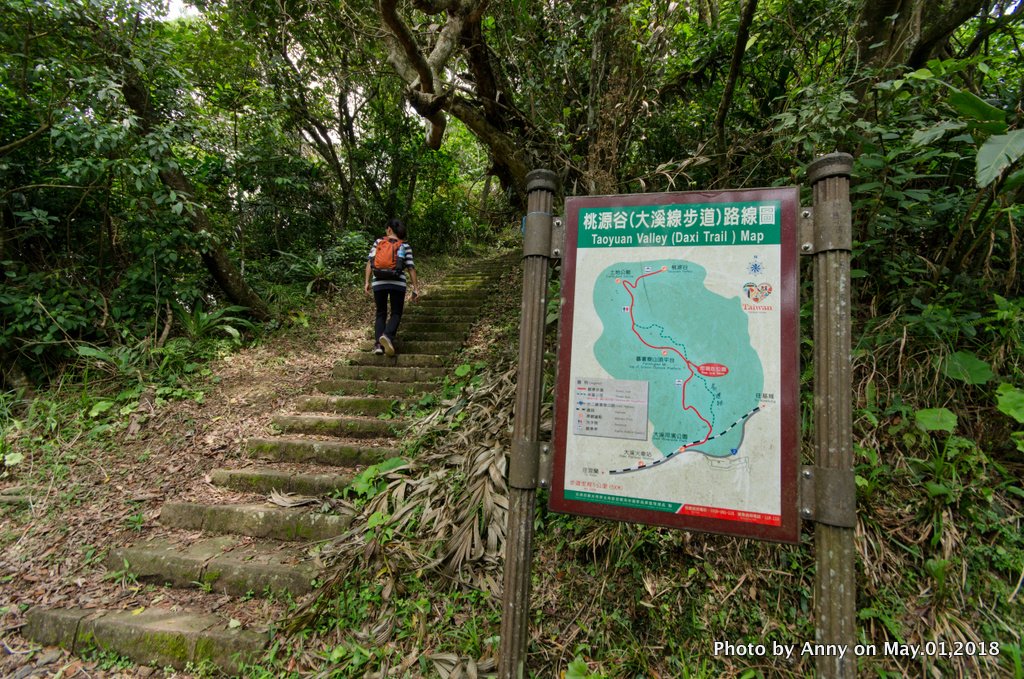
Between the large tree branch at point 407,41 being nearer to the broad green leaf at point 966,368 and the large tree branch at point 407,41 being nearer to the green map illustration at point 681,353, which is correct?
the green map illustration at point 681,353

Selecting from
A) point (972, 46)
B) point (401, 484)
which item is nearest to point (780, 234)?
point (401, 484)

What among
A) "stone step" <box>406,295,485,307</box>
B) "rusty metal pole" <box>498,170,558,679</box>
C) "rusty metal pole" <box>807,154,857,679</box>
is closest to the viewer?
"rusty metal pole" <box>807,154,857,679</box>

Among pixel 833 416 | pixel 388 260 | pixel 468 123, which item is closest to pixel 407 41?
pixel 468 123

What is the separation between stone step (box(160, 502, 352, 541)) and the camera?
123 inches

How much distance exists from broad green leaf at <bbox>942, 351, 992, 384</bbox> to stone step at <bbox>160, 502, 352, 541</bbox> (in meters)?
3.85

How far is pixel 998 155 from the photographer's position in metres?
1.68

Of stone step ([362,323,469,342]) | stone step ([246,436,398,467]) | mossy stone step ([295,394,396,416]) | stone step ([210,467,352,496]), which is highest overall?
stone step ([362,323,469,342])

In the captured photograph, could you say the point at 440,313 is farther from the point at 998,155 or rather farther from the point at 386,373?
the point at 998,155

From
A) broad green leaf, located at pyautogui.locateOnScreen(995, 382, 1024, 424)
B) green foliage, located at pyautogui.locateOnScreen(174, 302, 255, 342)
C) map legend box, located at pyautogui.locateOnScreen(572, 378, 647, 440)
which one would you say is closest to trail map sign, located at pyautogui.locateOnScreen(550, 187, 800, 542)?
map legend box, located at pyautogui.locateOnScreen(572, 378, 647, 440)

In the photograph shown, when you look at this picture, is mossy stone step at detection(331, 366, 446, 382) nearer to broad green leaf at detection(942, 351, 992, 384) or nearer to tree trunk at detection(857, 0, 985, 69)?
broad green leaf at detection(942, 351, 992, 384)

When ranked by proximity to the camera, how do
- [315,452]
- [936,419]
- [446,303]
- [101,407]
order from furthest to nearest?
[446,303] → [101,407] → [315,452] → [936,419]

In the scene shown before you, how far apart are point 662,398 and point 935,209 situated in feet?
8.22

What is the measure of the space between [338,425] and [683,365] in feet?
11.6

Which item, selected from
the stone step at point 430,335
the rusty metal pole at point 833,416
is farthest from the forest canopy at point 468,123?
the stone step at point 430,335
